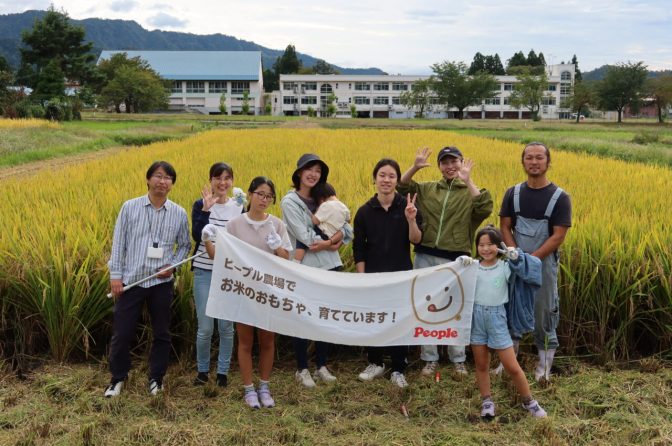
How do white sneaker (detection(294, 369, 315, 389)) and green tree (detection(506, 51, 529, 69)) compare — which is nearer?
white sneaker (detection(294, 369, 315, 389))

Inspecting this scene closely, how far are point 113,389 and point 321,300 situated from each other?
4.34ft

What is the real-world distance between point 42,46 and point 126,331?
48.0 metres

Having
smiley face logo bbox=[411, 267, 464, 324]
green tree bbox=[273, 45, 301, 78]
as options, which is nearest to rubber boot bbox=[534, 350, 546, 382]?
smiley face logo bbox=[411, 267, 464, 324]

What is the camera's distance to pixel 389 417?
2.97 meters

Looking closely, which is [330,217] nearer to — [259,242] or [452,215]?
[259,242]

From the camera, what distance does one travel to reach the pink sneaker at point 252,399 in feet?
9.97

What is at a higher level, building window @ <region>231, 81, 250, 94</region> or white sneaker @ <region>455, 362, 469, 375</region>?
building window @ <region>231, 81, 250, 94</region>

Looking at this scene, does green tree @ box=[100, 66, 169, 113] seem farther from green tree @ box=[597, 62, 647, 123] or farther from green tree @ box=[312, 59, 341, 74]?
green tree @ box=[312, 59, 341, 74]

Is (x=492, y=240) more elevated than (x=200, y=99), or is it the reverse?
(x=200, y=99)

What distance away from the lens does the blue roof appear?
69.0 m

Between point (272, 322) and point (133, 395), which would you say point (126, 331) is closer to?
point (133, 395)

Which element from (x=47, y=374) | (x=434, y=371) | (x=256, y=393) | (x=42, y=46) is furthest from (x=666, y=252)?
(x=42, y=46)

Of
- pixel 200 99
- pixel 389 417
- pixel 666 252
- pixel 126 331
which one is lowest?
Result: pixel 389 417

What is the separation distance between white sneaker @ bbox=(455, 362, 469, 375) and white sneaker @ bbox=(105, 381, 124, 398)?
208 centimetres
